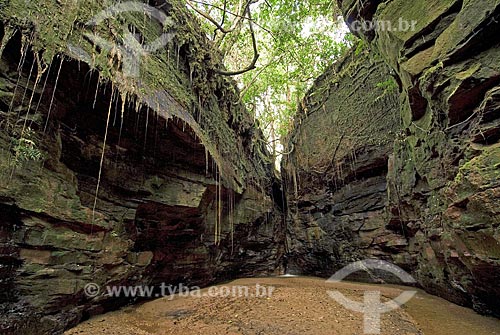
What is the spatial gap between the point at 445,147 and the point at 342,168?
21.5 feet

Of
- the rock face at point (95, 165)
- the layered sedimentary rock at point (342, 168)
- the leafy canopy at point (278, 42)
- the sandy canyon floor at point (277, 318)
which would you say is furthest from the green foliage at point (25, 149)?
the layered sedimentary rock at point (342, 168)

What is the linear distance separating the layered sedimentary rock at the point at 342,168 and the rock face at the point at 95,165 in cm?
560

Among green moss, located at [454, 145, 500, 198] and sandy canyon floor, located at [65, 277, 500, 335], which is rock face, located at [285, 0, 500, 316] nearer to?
green moss, located at [454, 145, 500, 198]

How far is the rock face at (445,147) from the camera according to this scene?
142 inches

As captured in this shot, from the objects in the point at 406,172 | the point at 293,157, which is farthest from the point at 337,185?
the point at 406,172

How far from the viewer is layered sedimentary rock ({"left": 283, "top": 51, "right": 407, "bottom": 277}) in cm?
→ 948

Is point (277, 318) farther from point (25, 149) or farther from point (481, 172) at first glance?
point (25, 149)

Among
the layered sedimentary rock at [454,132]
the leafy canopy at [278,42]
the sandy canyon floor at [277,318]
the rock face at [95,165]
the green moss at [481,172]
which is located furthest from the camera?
the leafy canopy at [278,42]

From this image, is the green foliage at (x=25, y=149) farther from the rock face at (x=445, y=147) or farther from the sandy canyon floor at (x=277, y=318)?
the rock face at (x=445, y=147)

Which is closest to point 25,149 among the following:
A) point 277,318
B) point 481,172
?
point 277,318

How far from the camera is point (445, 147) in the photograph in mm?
4613

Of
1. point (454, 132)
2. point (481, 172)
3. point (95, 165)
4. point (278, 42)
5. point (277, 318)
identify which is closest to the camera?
point (481, 172)

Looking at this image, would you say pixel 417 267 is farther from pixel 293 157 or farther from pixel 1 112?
pixel 1 112

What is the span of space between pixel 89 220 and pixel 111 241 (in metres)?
0.70
